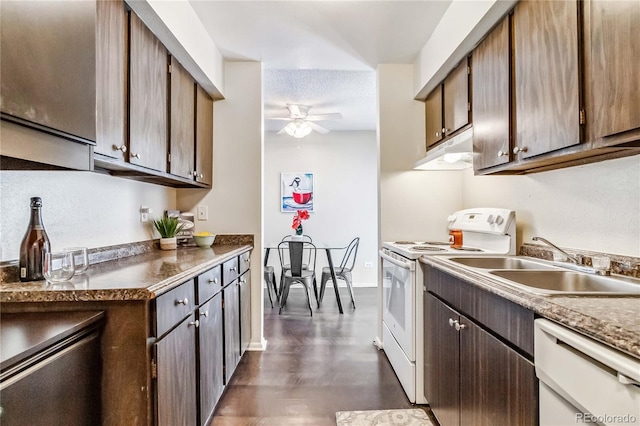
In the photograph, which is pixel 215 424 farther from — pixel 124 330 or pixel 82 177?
pixel 82 177

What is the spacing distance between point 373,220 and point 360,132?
142 cm

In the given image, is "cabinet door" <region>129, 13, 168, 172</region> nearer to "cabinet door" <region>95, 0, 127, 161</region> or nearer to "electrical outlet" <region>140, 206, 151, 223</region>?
"cabinet door" <region>95, 0, 127, 161</region>

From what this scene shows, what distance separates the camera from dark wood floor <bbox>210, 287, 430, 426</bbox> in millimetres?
1917

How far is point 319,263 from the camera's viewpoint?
17.1 ft

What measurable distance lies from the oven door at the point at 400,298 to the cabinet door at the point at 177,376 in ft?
4.04

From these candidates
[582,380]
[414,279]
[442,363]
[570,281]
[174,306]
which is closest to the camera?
[582,380]

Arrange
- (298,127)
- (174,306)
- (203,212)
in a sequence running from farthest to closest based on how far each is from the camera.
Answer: (298,127), (203,212), (174,306)

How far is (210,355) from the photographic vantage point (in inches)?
68.2

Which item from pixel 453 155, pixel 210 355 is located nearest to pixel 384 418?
pixel 210 355

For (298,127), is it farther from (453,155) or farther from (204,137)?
(453,155)

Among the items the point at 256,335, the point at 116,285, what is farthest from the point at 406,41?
the point at 256,335

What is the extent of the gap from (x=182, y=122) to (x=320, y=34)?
45.6 inches

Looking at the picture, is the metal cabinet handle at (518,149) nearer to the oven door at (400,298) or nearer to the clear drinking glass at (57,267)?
the oven door at (400,298)

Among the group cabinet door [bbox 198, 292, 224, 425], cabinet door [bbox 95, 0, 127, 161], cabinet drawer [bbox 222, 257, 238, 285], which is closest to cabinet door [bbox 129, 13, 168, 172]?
cabinet door [bbox 95, 0, 127, 161]
